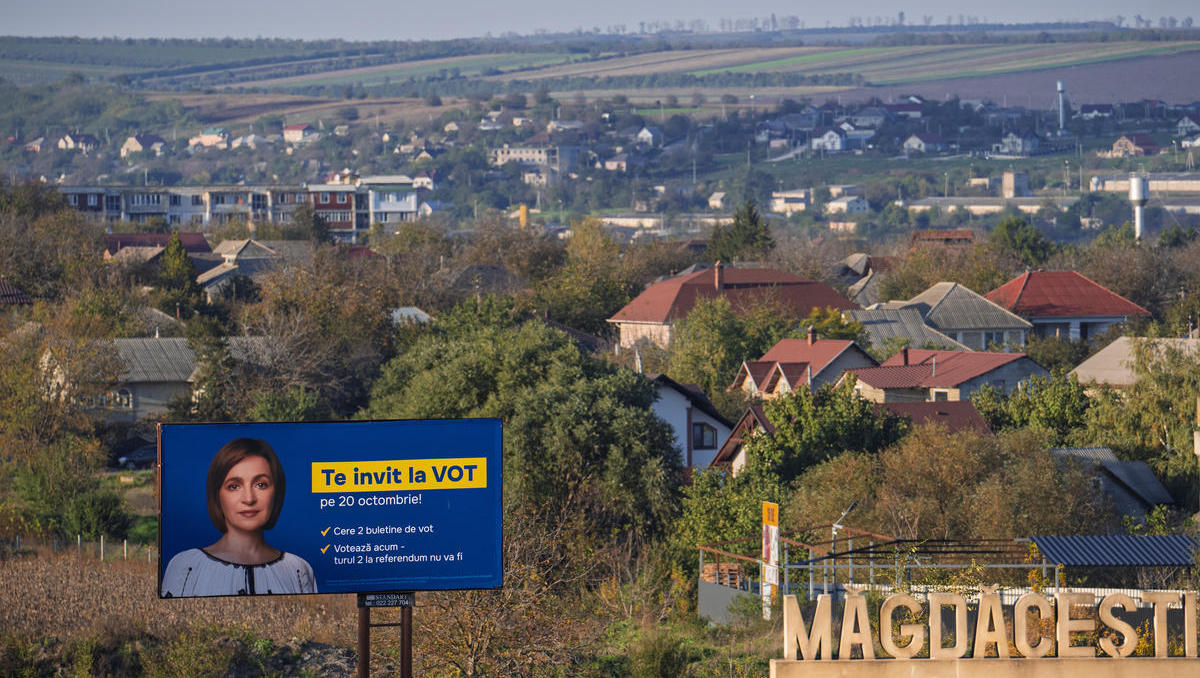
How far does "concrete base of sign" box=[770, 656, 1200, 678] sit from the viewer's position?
50.7 feet

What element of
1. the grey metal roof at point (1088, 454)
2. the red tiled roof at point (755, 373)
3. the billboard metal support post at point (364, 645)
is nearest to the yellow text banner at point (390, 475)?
the billboard metal support post at point (364, 645)

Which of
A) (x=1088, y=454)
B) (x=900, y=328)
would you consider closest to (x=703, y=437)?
(x=1088, y=454)

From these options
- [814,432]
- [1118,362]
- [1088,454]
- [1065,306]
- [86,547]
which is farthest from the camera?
[1065,306]

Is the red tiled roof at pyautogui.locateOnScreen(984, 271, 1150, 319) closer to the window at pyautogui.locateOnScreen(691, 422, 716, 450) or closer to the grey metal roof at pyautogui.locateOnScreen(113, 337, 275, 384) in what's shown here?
the window at pyautogui.locateOnScreen(691, 422, 716, 450)

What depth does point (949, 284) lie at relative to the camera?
72500 mm

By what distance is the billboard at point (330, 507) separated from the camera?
1542cm

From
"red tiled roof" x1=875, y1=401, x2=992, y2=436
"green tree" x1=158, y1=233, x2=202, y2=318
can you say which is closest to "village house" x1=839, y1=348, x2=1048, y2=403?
"red tiled roof" x1=875, y1=401, x2=992, y2=436

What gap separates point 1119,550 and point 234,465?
15.6 meters

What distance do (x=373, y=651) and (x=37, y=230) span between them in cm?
6190

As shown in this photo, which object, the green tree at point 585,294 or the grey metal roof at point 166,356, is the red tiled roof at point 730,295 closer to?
the green tree at point 585,294

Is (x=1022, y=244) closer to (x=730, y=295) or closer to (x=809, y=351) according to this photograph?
(x=730, y=295)

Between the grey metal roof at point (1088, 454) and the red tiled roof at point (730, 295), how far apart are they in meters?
31.2

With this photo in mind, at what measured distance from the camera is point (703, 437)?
140ft

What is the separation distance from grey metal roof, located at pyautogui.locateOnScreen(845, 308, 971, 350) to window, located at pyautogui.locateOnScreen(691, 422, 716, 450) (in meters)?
19.7
